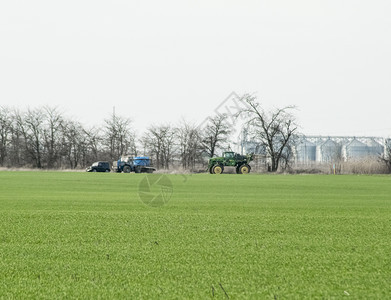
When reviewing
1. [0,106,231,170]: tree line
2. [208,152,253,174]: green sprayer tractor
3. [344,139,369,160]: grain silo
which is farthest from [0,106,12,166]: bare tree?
[344,139,369,160]: grain silo

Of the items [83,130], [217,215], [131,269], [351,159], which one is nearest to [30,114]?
[83,130]

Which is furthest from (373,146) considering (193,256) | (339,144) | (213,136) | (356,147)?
(193,256)

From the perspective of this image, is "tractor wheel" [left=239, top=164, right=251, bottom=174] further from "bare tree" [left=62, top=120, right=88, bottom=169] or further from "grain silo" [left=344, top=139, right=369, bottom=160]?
"grain silo" [left=344, top=139, right=369, bottom=160]

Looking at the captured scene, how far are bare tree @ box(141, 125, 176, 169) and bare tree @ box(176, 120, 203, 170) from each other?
1432 millimetres

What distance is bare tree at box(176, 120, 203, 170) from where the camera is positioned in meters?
61.2

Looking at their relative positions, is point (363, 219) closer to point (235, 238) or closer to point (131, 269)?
point (235, 238)

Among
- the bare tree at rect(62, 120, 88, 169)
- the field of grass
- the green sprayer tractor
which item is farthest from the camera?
the bare tree at rect(62, 120, 88, 169)

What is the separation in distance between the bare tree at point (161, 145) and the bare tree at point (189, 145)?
1.43m

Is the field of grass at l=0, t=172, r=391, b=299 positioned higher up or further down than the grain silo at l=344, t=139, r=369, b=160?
further down

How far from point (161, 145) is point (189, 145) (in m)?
4.66

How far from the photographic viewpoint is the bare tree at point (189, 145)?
201 ft

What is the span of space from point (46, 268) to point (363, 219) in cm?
643

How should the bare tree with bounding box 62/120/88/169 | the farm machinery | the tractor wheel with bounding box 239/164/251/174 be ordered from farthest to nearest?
the bare tree with bounding box 62/120/88/169 → the farm machinery → the tractor wheel with bounding box 239/164/251/174

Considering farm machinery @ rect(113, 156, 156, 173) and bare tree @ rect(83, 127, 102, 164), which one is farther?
bare tree @ rect(83, 127, 102, 164)
